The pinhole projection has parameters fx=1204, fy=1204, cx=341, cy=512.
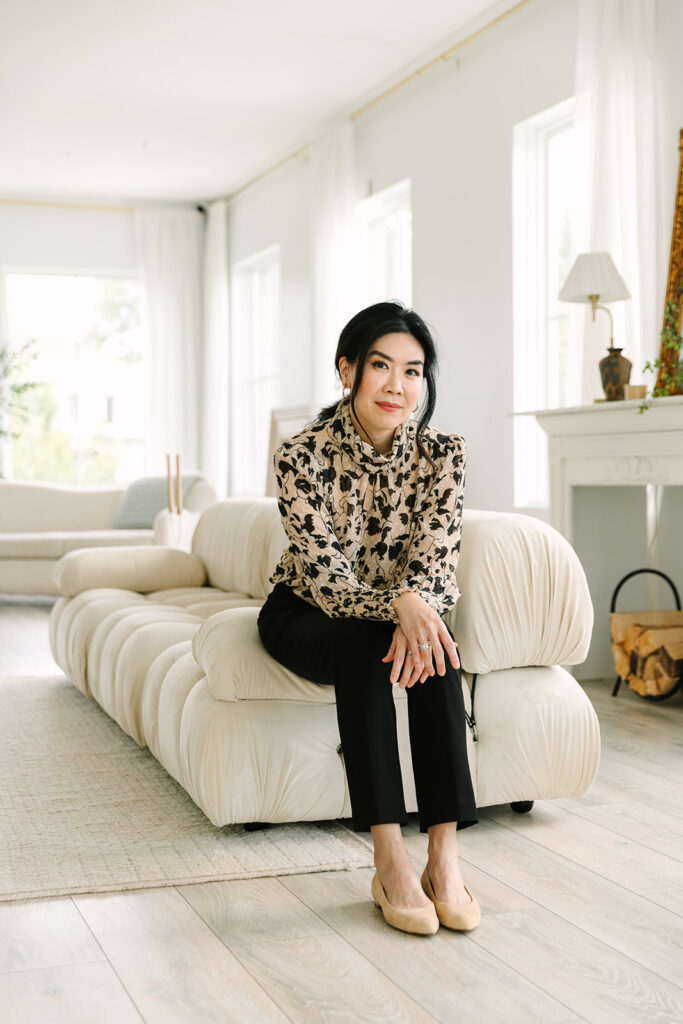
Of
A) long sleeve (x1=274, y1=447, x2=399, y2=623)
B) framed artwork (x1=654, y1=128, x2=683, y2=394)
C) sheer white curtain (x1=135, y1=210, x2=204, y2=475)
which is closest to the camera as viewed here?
long sleeve (x1=274, y1=447, x2=399, y2=623)

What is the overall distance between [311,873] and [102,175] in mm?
7079

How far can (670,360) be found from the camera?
3.98 meters

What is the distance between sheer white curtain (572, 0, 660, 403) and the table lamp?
0.22 meters

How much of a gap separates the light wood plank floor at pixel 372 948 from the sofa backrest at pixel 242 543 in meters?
1.28

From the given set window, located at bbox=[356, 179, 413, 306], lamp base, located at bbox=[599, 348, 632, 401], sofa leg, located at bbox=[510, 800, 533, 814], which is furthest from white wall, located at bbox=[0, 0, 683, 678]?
sofa leg, located at bbox=[510, 800, 533, 814]

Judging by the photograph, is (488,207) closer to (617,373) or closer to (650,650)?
(617,373)

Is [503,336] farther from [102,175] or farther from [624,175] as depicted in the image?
[102,175]

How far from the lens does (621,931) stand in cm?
193

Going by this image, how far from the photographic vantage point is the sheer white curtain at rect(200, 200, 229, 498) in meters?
9.10

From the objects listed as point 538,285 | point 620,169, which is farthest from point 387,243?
point 620,169

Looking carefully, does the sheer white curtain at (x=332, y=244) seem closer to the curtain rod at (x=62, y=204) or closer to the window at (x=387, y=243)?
the window at (x=387, y=243)

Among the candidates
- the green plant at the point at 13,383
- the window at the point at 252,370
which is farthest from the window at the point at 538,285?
the green plant at the point at 13,383

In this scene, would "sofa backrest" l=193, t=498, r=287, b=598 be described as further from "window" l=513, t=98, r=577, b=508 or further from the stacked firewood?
"window" l=513, t=98, r=577, b=508

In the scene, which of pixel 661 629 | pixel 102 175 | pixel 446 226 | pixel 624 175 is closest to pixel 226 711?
pixel 661 629
